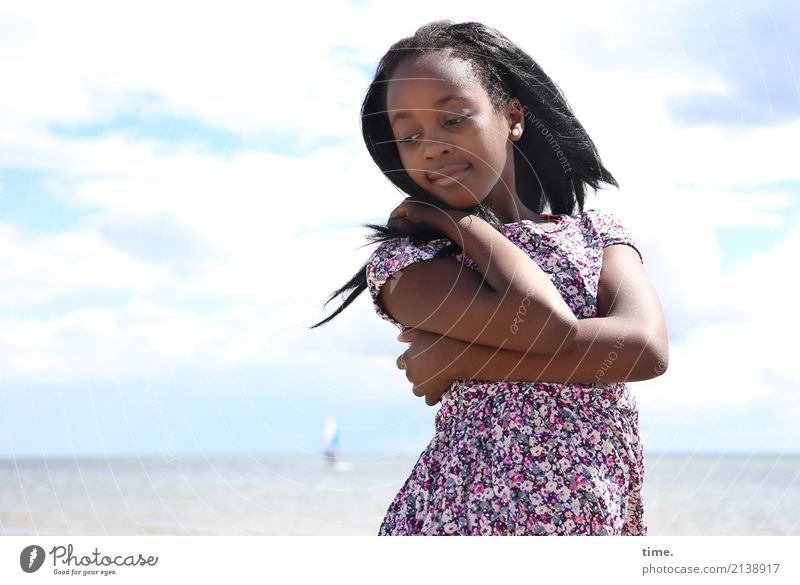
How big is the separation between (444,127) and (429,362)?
2.40 feet

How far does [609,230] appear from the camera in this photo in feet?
9.79

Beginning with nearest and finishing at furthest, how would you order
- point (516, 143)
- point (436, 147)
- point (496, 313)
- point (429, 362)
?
point (496, 313), point (429, 362), point (436, 147), point (516, 143)

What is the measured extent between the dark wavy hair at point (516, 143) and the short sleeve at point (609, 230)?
242 millimetres

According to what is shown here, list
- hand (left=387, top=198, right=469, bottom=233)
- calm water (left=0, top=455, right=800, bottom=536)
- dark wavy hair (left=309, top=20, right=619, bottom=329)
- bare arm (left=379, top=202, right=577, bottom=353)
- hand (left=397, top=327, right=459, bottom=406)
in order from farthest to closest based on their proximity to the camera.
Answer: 1. calm water (left=0, top=455, right=800, bottom=536)
2. dark wavy hair (left=309, top=20, right=619, bottom=329)
3. hand (left=387, top=198, right=469, bottom=233)
4. hand (left=397, top=327, right=459, bottom=406)
5. bare arm (left=379, top=202, right=577, bottom=353)

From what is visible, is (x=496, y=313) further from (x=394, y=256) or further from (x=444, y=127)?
(x=444, y=127)

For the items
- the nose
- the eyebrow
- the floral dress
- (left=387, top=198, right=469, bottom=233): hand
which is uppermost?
the eyebrow

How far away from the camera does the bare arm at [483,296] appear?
99.4 inches

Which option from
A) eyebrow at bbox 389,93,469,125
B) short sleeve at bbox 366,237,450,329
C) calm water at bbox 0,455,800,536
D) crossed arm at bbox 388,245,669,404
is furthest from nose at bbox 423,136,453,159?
calm water at bbox 0,455,800,536

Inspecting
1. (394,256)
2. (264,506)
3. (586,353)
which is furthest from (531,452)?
(264,506)

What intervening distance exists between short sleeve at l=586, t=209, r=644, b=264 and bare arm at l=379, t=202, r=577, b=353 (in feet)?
1.25

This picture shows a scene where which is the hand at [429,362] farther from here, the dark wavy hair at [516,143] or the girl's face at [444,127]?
the girl's face at [444,127]

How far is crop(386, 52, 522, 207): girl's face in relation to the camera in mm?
2834

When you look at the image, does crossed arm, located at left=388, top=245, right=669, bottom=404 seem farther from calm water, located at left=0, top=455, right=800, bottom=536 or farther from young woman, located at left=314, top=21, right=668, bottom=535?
calm water, located at left=0, top=455, right=800, bottom=536
